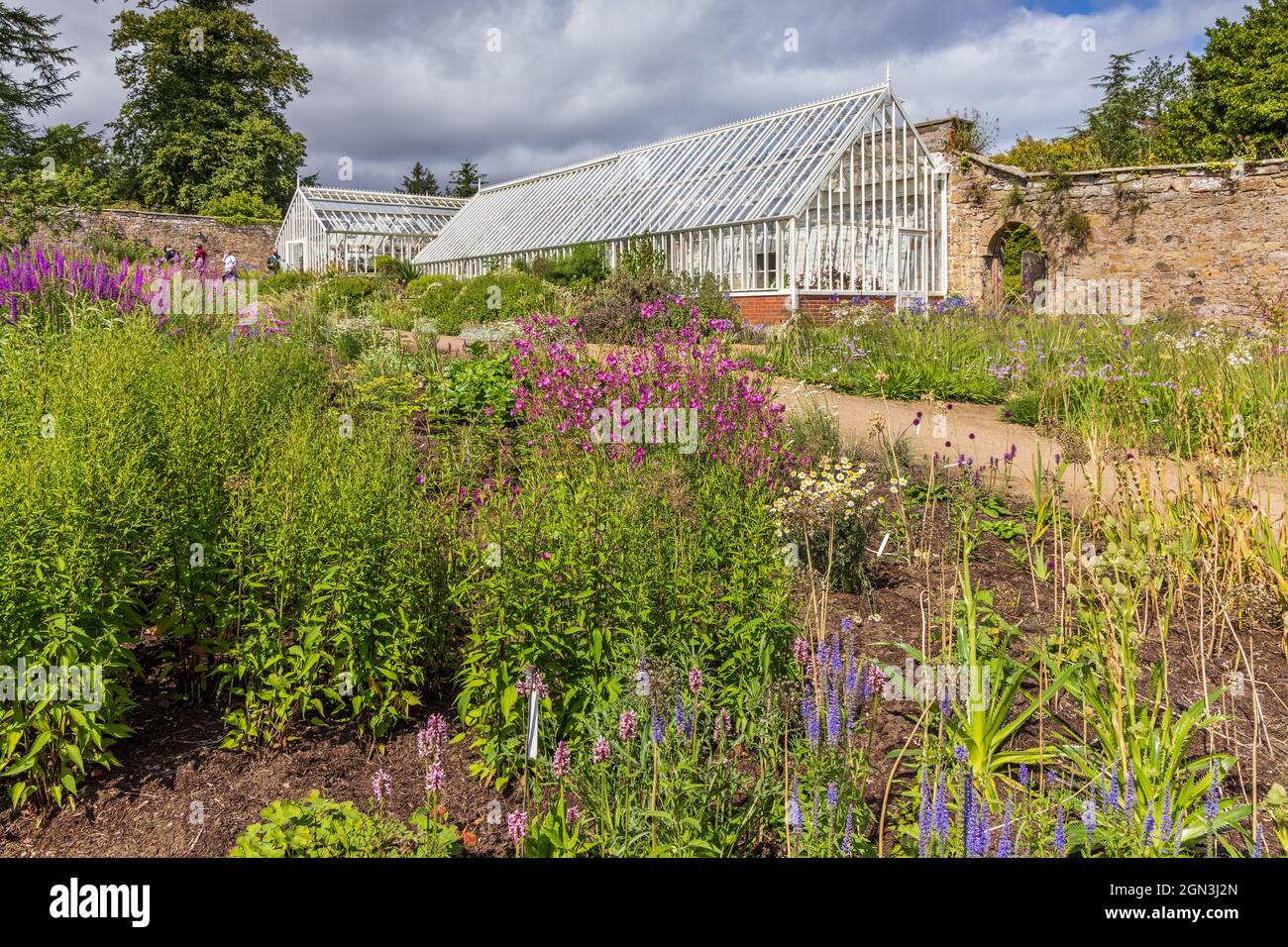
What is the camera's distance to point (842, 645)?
3.31m

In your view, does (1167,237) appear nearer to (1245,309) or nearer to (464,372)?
(1245,309)

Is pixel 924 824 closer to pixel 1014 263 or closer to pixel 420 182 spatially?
pixel 1014 263

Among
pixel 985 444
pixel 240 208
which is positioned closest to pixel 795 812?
pixel 985 444

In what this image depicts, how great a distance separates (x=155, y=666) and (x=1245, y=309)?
1902cm

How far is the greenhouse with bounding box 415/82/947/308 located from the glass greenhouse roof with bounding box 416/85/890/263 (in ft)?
0.12

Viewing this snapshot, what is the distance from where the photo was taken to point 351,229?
102ft

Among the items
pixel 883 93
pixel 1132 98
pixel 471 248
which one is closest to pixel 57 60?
pixel 471 248

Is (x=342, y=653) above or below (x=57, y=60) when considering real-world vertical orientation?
below

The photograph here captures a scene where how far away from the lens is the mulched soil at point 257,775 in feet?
8.57

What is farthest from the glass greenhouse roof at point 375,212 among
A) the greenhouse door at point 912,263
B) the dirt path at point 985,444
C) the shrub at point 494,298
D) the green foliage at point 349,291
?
the dirt path at point 985,444

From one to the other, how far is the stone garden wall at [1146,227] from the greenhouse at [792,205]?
0.75 metres

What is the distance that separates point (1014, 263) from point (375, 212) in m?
21.8
